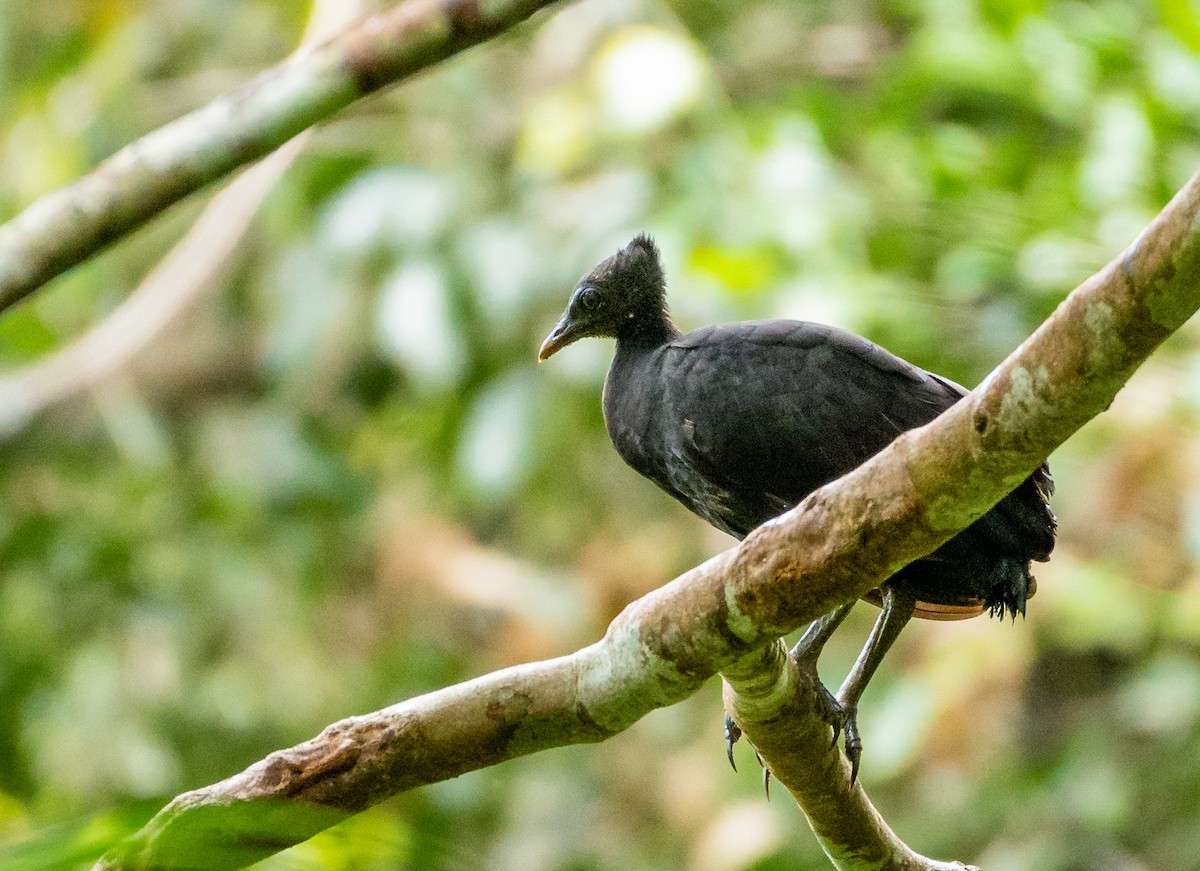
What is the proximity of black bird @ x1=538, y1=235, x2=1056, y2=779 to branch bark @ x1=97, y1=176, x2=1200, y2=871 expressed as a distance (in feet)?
1.50

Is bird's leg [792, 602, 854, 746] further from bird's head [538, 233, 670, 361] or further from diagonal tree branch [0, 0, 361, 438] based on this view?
diagonal tree branch [0, 0, 361, 438]

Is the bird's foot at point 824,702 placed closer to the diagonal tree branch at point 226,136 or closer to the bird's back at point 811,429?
the bird's back at point 811,429

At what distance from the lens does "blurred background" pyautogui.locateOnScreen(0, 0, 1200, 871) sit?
19.9 feet

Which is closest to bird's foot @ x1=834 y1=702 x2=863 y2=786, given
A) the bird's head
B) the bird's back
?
the bird's back

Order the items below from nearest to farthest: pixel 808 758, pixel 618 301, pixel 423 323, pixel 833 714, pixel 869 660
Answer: pixel 808 758, pixel 833 714, pixel 869 660, pixel 618 301, pixel 423 323

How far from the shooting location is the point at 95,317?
27.9ft

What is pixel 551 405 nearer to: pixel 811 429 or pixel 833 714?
pixel 811 429

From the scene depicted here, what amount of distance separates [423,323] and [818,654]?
3.00 metres

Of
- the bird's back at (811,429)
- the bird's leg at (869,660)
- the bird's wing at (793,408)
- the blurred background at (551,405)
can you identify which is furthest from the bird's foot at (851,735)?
the blurred background at (551,405)

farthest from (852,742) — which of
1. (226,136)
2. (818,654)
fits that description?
(226,136)

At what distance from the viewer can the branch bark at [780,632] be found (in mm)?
2145

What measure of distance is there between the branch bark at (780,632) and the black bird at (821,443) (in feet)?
1.50

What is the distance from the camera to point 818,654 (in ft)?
12.1

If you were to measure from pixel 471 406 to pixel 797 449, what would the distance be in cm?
368
